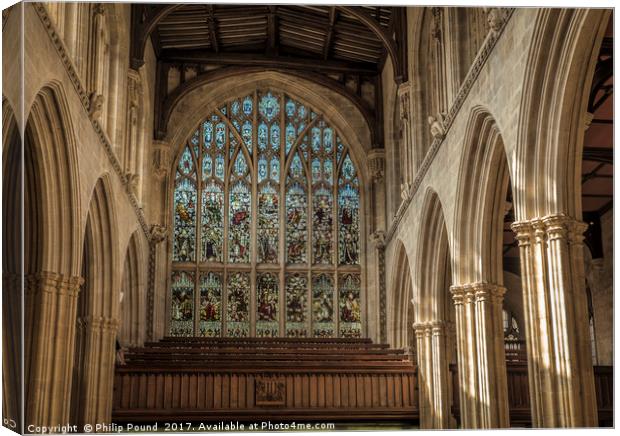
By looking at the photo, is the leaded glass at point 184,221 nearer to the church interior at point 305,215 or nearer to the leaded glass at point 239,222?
the church interior at point 305,215

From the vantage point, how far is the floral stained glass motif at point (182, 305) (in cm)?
2464

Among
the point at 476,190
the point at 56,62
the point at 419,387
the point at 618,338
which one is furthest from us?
the point at 419,387

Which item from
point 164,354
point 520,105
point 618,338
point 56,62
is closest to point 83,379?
point 164,354

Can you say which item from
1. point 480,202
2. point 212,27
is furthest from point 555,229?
point 212,27

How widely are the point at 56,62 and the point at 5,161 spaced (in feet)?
14.6

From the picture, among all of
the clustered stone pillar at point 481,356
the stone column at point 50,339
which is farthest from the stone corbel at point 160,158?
the clustered stone pillar at point 481,356

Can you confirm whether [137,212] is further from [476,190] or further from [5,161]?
[5,161]

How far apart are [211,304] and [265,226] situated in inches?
112

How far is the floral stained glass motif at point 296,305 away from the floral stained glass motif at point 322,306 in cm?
26

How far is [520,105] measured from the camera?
11602 millimetres

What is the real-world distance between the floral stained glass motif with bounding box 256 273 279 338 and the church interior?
0.06 m

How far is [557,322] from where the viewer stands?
10.7 m

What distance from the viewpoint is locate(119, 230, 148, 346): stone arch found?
854 inches

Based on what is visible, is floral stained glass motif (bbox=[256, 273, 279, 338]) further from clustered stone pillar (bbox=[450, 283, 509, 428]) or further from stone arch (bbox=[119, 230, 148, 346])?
clustered stone pillar (bbox=[450, 283, 509, 428])
